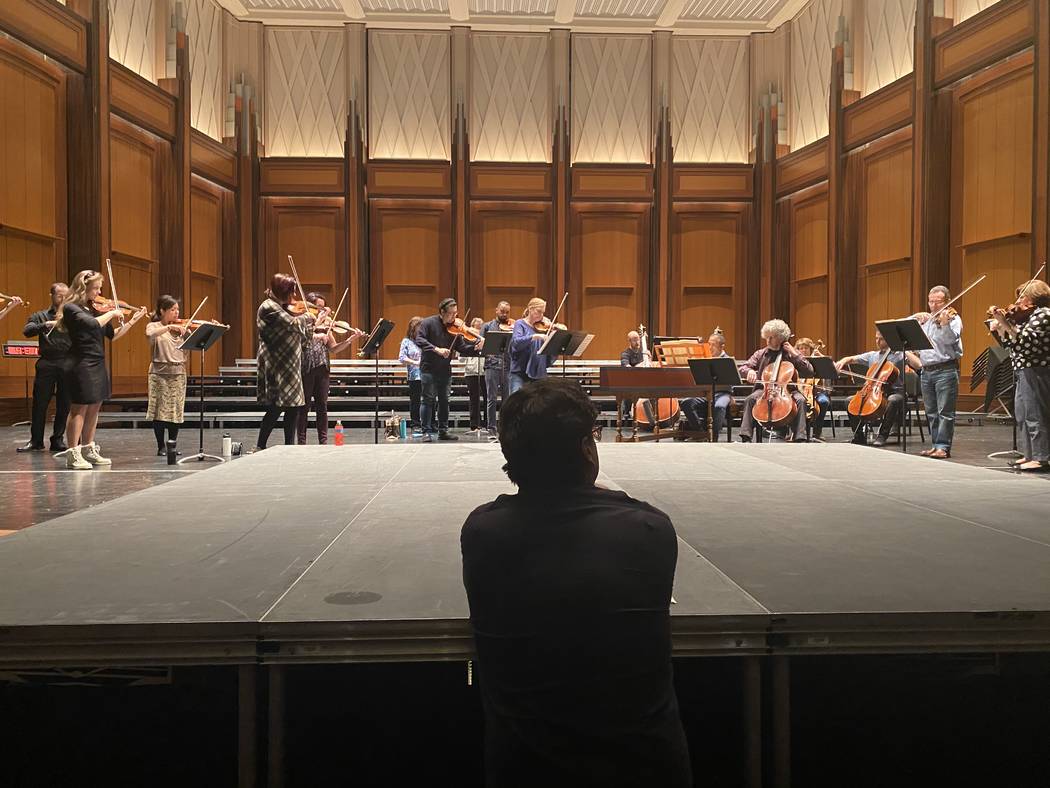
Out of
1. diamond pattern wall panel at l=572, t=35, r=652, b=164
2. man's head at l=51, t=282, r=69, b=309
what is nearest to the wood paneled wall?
man's head at l=51, t=282, r=69, b=309

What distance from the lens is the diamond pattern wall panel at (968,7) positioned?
32.3 ft

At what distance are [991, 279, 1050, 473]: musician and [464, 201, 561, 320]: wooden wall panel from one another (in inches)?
358

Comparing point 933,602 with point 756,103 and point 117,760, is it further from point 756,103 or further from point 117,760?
point 756,103

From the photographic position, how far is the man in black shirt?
1308 millimetres

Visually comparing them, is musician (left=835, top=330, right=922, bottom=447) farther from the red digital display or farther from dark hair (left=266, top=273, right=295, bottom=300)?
the red digital display

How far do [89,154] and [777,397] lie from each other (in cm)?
814

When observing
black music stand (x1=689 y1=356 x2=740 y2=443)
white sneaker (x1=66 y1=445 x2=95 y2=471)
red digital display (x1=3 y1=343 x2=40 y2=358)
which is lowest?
white sneaker (x1=66 y1=445 x2=95 y2=471)

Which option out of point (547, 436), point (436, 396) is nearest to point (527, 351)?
point (436, 396)

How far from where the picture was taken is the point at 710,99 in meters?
14.4

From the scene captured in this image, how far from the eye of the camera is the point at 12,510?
13.9 feet

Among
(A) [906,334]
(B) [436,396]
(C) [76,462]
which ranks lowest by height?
(C) [76,462]

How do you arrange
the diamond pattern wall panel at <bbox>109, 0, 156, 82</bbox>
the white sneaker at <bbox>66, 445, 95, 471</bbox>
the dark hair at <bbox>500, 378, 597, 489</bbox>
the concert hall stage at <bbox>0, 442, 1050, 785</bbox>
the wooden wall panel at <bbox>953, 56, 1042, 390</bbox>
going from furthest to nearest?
1. the diamond pattern wall panel at <bbox>109, 0, 156, 82</bbox>
2. the wooden wall panel at <bbox>953, 56, 1042, 390</bbox>
3. the white sneaker at <bbox>66, 445, 95, 471</bbox>
4. the concert hall stage at <bbox>0, 442, 1050, 785</bbox>
5. the dark hair at <bbox>500, 378, 597, 489</bbox>

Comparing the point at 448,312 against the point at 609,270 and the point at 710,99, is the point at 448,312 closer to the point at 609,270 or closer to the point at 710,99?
the point at 609,270

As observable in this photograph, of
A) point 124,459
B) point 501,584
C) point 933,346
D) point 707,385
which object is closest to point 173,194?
point 124,459
